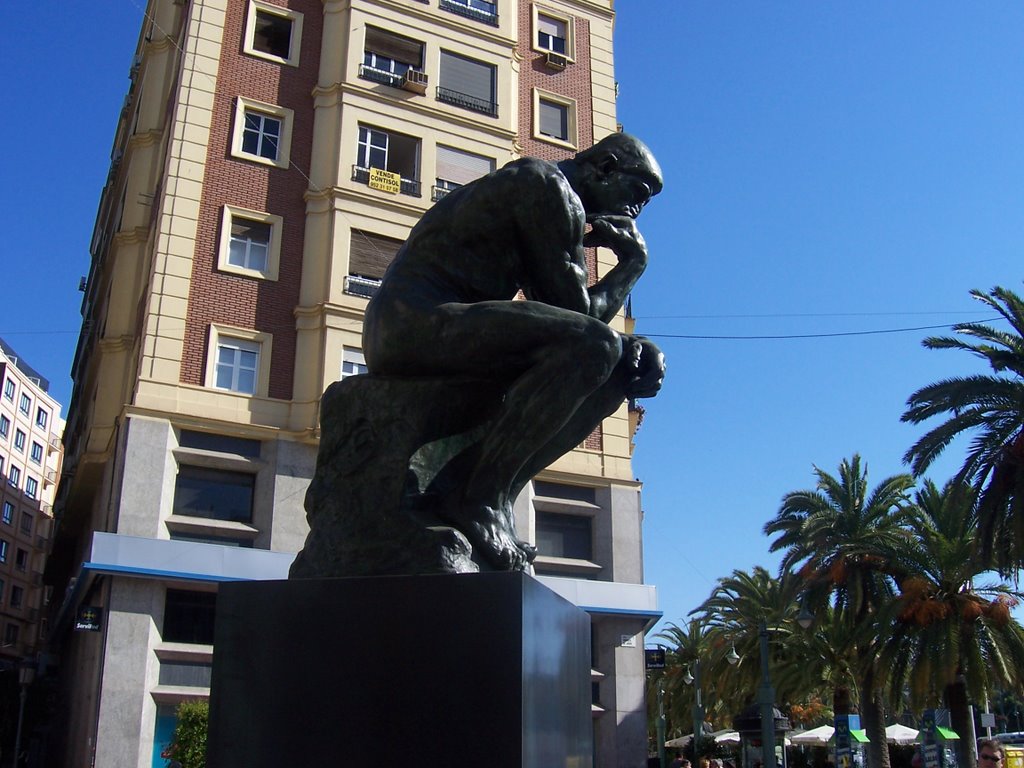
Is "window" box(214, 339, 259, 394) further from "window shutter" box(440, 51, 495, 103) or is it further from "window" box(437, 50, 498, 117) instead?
"window shutter" box(440, 51, 495, 103)

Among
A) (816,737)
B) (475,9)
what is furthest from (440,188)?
(816,737)

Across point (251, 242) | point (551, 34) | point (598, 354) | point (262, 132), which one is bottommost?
point (598, 354)

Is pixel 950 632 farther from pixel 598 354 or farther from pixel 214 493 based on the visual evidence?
pixel 598 354

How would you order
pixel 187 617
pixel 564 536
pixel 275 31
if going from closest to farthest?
pixel 187 617 → pixel 564 536 → pixel 275 31

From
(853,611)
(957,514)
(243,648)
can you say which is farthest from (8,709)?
(243,648)

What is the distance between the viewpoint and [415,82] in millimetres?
24516

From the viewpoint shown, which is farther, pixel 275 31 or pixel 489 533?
pixel 275 31

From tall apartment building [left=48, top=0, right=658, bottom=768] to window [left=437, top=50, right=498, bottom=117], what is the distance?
59 mm

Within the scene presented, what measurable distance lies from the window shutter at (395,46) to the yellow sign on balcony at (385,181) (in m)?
3.47

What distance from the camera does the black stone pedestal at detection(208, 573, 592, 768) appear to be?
10.2 feet

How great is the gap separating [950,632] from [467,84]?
17.8 m

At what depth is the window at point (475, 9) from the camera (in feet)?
85.4

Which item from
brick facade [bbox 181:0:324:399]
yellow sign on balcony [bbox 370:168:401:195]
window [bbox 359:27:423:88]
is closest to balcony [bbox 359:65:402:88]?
window [bbox 359:27:423:88]

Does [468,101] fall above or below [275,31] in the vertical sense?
below
